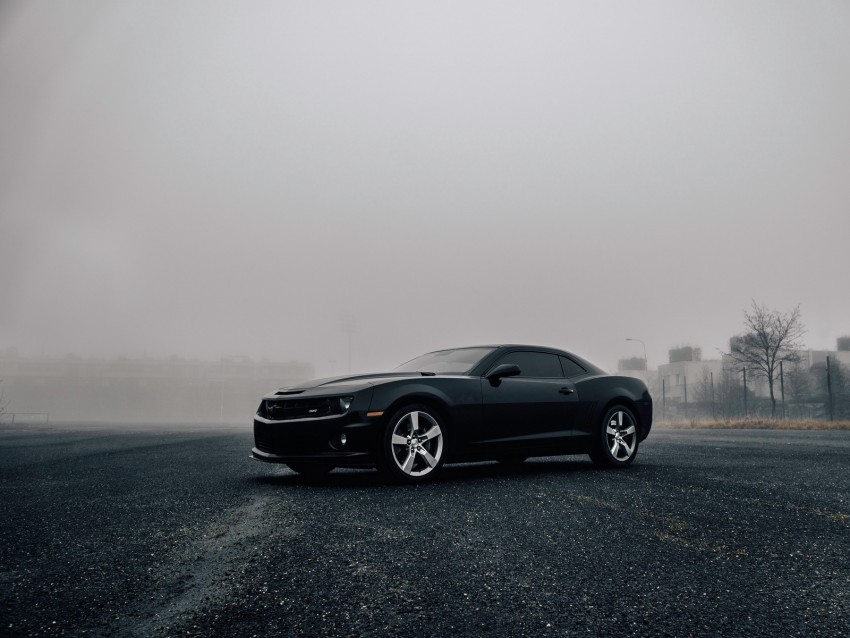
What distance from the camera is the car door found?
269 inches

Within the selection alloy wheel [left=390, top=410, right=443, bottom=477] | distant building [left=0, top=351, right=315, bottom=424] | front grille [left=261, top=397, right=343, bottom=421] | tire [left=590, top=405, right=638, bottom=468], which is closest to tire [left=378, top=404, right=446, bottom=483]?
alloy wheel [left=390, top=410, right=443, bottom=477]

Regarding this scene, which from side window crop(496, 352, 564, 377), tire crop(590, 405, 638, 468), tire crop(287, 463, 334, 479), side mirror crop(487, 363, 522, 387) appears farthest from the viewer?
tire crop(590, 405, 638, 468)

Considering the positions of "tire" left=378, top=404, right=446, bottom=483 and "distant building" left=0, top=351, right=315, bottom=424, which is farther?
"distant building" left=0, top=351, right=315, bottom=424

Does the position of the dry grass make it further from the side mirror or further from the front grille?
the front grille

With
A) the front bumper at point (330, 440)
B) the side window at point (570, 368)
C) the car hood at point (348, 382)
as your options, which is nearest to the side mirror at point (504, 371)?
the car hood at point (348, 382)

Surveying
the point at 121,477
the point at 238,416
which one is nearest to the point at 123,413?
the point at 238,416

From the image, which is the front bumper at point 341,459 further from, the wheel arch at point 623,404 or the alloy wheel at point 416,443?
the wheel arch at point 623,404

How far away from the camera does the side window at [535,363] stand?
739 cm

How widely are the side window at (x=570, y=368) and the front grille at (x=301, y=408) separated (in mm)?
2878

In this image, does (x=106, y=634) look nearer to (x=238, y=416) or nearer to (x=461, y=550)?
(x=461, y=550)

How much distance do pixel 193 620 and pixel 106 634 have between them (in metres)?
0.31

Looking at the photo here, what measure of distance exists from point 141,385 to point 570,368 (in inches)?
4527

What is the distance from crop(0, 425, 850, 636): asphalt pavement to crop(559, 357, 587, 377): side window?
4.57 feet

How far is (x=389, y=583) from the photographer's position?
126 inches
